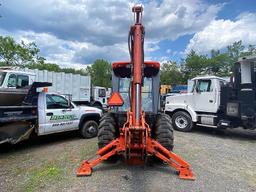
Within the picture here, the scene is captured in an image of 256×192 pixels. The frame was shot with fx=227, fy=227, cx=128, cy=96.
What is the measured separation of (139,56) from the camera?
5152mm

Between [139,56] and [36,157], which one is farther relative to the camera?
[36,157]

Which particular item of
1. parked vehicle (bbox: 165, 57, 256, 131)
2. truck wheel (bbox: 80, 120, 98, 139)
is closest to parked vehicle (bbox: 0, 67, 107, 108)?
truck wheel (bbox: 80, 120, 98, 139)

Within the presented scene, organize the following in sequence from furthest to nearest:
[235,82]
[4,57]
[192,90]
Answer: [4,57] → [192,90] → [235,82]

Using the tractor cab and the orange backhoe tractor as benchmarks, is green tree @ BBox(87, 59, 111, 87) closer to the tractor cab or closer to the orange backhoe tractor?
the tractor cab

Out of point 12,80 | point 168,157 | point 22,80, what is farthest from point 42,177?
point 22,80

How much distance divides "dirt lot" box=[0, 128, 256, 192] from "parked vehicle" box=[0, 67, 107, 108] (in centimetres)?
375

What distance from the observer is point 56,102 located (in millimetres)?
7832

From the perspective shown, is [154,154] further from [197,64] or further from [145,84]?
[197,64]

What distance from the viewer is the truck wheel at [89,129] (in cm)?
853

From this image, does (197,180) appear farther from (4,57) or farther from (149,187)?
(4,57)

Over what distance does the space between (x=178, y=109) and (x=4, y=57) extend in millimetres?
24734

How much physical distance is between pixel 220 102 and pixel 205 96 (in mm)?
700

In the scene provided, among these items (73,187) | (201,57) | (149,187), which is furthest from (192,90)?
(201,57)

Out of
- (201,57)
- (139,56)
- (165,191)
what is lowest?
(165,191)
